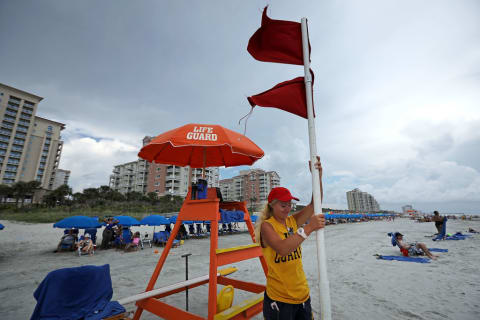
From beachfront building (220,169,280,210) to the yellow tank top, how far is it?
94.1m

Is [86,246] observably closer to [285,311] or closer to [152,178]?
[285,311]

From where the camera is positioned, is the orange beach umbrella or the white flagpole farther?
the orange beach umbrella

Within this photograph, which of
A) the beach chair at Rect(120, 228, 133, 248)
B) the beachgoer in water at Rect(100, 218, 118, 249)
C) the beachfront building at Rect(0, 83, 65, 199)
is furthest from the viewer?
the beachfront building at Rect(0, 83, 65, 199)

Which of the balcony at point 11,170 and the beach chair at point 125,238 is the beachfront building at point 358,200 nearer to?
the beach chair at point 125,238

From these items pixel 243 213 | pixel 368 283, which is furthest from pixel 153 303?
pixel 368 283

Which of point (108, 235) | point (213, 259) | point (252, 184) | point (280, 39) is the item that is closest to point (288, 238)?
point (213, 259)

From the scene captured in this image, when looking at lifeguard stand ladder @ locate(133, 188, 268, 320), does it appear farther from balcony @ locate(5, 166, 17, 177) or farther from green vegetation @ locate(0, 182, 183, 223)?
balcony @ locate(5, 166, 17, 177)

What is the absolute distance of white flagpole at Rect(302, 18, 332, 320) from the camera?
1.64 metres

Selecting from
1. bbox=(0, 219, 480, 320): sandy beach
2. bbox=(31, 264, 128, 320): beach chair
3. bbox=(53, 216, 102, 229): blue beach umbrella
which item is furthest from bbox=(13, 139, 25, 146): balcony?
bbox=(31, 264, 128, 320): beach chair

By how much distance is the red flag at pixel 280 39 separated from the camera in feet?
7.82

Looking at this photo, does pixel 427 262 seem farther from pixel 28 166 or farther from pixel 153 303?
pixel 28 166

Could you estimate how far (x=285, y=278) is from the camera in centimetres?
201

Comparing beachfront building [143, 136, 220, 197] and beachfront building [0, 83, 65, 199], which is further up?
beachfront building [0, 83, 65, 199]

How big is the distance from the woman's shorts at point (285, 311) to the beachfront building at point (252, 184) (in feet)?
309
